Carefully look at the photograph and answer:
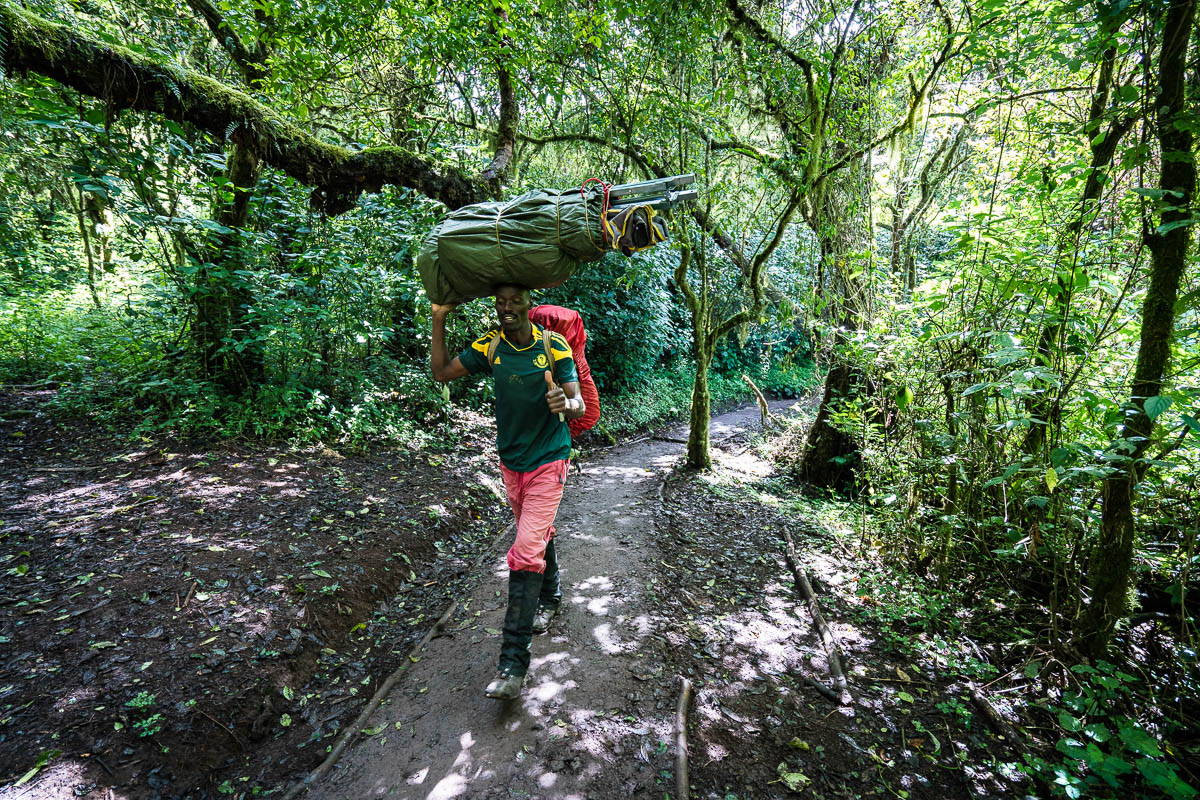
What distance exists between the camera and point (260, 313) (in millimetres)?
6473

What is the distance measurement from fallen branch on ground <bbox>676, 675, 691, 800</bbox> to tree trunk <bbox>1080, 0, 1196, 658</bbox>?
278 centimetres

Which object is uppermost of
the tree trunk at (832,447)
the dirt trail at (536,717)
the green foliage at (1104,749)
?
the tree trunk at (832,447)

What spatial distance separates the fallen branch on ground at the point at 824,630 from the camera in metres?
3.67

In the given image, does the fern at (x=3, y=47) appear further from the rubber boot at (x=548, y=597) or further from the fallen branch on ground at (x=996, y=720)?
the fallen branch on ground at (x=996, y=720)

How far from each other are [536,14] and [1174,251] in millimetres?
8038

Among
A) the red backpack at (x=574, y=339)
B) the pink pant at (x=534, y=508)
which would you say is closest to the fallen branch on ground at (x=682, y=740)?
the pink pant at (x=534, y=508)

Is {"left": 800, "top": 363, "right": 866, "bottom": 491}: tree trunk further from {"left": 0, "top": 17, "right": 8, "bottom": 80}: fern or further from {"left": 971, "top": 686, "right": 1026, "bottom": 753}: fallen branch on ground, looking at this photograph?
{"left": 0, "top": 17, "right": 8, "bottom": 80}: fern

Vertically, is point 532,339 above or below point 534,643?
above

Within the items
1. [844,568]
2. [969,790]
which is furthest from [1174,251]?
[844,568]

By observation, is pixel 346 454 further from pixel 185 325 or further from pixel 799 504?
pixel 799 504

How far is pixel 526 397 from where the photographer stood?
3.41 meters

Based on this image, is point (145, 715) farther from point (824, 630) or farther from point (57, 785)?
point (824, 630)

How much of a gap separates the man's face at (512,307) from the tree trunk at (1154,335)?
3.47 meters

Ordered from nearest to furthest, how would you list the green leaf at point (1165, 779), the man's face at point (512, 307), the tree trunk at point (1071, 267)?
the green leaf at point (1165, 779) → the man's face at point (512, 307) → the tree trunk at point (1071, 267)
